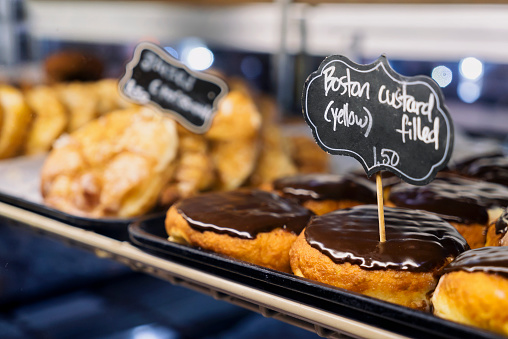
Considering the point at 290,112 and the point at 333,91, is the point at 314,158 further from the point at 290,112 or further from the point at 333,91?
the point at 333,91

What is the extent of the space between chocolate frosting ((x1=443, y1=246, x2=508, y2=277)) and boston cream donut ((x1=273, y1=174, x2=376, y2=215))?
1.51ft

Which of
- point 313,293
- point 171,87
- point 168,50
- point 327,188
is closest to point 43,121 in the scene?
point 168,50

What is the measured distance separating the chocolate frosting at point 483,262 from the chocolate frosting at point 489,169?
654 millimetres

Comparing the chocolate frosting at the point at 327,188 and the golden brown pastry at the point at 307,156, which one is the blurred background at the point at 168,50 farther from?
the chocolate frosting at the point at 327,188

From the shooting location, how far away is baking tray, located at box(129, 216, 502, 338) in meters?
0.82

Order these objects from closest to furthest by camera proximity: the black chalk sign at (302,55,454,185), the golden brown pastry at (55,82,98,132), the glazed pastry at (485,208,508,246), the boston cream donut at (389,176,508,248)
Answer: the black chalk sign at (302,55,454,185) → the glazed pastry at (485,208,508,246) → the boston cream donut at (389,176,508,248) → the golden brown pastry at (55,82,98,132)

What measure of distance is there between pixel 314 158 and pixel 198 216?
1.00m

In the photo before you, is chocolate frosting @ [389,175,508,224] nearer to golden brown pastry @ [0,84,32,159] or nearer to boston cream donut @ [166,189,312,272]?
boston cream donut @ [166,189,312,272]

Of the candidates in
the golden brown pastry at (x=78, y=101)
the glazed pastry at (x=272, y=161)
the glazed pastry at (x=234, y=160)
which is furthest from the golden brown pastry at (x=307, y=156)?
the golden brown pastry at (x=78, y=101)

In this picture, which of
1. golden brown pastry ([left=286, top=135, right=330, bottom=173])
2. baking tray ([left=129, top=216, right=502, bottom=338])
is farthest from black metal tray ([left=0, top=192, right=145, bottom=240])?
golden brown pastry ([left=286, top=135, right=330, bottom=173])

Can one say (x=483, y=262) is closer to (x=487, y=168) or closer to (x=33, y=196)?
(x=487, y=168)

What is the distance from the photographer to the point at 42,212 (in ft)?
4.97

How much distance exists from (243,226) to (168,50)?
1208 mm

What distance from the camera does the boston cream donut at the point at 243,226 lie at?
1113mm
